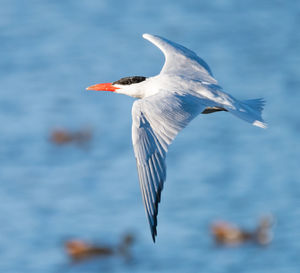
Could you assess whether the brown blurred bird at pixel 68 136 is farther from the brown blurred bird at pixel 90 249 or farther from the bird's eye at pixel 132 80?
the bird's eye at pixel 132 80

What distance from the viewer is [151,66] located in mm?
16328

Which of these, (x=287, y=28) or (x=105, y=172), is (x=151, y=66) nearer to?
(x=105, y=172)

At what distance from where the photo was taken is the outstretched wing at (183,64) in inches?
306

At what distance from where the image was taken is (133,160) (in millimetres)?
14672

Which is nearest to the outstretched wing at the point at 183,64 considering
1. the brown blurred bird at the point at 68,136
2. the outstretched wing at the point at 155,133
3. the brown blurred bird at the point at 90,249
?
the outstretched wing at the point at 155,133

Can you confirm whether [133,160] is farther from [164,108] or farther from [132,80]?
[164,108]

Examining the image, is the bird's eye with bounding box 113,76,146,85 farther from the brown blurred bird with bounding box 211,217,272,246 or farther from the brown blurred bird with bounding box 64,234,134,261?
the brown blurred bird with bounding box 211,217,272,246

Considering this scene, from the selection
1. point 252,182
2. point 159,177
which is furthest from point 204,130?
point 159,177

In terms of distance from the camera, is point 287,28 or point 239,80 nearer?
point 239,80

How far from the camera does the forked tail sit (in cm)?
687

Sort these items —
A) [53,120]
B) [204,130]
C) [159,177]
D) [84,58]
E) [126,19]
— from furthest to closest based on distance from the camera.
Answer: [126,19], [84,58], [53,120], [204,130], [159,177]

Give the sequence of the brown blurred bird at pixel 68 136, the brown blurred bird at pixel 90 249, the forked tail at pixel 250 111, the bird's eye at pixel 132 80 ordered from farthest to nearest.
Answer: the brown blurred bird at pixel 68 136
the brown blurred bird at pixel 90 249
the bird's eye at pixel 132 80
the forked tail at pixel 250 111

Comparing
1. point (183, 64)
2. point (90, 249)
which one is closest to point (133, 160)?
point (90, 249)

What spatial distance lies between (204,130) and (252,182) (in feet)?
4.67
